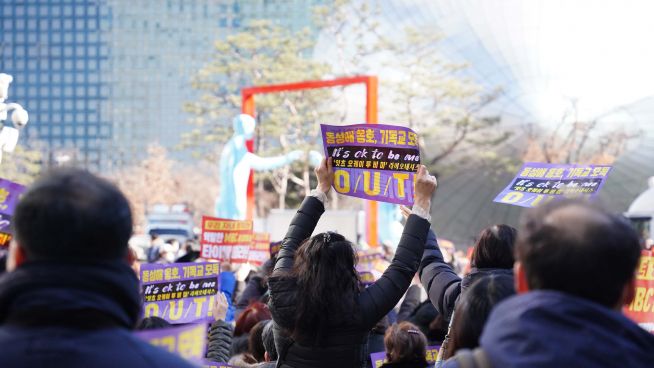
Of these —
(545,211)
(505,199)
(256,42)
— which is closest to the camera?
(545,211)

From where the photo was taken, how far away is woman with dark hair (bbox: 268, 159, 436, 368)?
296 centimetres

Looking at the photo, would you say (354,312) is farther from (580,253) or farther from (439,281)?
(580,253)

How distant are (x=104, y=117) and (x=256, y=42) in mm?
20319

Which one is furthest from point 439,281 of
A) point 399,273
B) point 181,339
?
point 181,339

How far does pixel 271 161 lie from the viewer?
15.4m

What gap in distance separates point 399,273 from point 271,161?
12358 mm

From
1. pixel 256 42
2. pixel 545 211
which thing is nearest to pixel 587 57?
pixel 256 42

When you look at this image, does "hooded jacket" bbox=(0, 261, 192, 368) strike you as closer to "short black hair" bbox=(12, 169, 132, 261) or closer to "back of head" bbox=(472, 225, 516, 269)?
"short black hair" bbox=(12, 169, 132, 261)

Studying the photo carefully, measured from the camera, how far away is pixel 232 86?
41.2 m

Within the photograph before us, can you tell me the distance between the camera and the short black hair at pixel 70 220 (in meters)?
1.64

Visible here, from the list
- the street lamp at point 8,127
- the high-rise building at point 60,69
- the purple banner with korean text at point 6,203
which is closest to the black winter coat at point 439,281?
the purple banner with korean text at point 6,203

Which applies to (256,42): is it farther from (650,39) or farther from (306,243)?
(306,243)

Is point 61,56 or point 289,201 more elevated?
point 61,56

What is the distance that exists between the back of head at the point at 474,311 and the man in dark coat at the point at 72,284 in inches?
27.8
